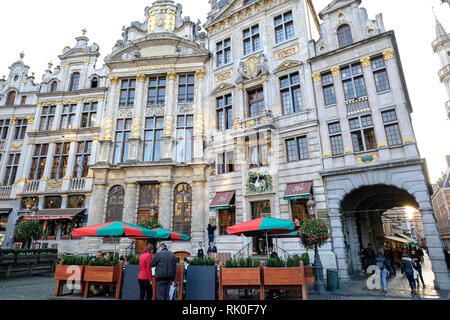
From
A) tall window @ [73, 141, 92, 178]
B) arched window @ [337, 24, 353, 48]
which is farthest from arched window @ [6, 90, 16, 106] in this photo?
arched window @ [337, 24, 353, 48]

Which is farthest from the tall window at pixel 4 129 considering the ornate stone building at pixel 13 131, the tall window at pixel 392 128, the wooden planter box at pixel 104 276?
the tall window at pixel 392 128

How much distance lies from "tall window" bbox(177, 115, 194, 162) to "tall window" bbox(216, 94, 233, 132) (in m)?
2.57

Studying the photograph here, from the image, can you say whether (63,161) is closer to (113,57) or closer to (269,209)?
(113,57)

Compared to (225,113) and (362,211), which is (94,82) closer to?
(225,113)

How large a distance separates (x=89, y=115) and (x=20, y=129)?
25.0 feet

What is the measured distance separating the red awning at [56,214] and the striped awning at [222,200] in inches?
450

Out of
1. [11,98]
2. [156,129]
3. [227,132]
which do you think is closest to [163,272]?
[227,132]

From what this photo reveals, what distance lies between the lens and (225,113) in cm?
2252

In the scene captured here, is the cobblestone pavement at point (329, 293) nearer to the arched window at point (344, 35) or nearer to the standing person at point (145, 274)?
the standing person at point (145, 274)

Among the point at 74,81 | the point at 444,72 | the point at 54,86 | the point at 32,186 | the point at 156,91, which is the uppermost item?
the point at 444,72

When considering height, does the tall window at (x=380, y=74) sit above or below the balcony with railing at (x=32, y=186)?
above

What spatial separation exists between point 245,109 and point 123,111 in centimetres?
1151

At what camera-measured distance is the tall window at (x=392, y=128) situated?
15.5m

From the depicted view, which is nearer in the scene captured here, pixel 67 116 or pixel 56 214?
pixel 56 214
